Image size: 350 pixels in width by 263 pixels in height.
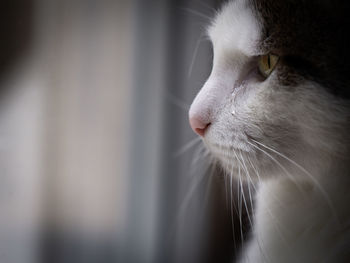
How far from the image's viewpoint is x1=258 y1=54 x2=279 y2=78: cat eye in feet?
1.36

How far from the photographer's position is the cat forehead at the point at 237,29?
0.42 meters

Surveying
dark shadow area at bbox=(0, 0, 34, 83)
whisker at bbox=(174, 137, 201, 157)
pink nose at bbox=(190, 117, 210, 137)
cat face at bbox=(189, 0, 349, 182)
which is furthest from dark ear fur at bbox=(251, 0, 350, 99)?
dark shadow area at bbox=(0, 0, 34, 83)

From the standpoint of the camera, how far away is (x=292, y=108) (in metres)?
0.40

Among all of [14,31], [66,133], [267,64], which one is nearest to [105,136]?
[66,133]

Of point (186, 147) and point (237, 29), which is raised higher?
point (237, 29)

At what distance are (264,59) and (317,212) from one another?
0.20m

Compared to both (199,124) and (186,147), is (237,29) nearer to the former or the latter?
(199,124)

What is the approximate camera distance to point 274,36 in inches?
16.0

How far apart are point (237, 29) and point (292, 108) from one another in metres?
0.12

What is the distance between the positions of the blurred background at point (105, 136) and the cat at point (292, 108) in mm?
106

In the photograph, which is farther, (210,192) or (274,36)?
(210,192)

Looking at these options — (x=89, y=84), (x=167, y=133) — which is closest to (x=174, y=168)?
(x=167, y=133)

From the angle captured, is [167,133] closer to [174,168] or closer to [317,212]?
[174,168]

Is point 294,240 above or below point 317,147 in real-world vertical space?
below
